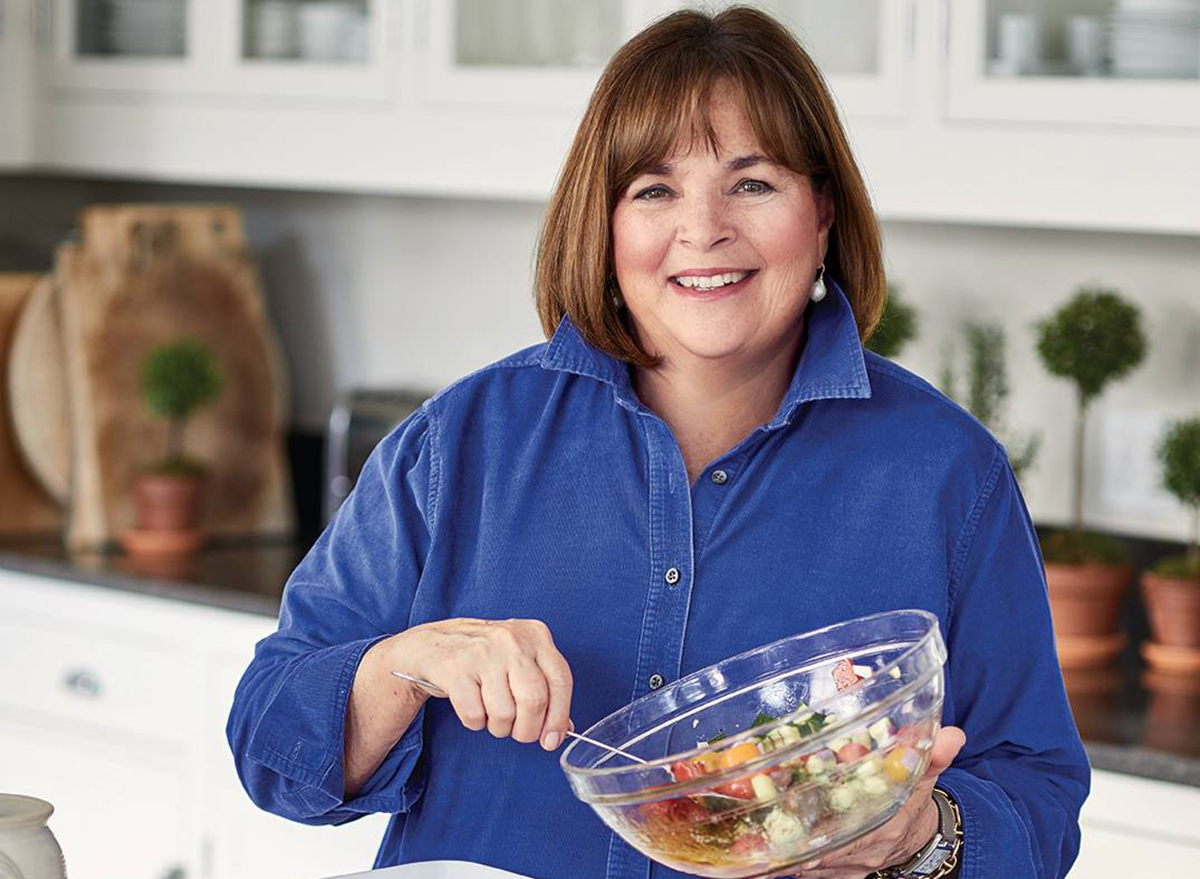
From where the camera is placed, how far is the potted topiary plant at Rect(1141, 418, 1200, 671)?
224 centimetres

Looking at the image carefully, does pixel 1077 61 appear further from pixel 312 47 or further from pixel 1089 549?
pixel 312 47

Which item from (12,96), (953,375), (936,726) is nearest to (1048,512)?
(953,375)

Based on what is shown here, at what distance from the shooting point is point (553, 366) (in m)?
1.46

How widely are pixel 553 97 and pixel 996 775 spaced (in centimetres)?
143

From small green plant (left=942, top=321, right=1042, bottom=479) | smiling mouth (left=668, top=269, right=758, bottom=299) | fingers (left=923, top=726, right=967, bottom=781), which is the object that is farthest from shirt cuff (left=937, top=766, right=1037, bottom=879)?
small green plant (left=942, top=321, right=1042, bottom=479)

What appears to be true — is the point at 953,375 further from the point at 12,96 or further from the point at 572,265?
the point at 12,96

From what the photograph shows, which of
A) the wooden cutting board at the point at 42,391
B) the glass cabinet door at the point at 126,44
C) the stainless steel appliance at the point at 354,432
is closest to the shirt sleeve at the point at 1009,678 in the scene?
the stainless steel appliance at the point at 354,432

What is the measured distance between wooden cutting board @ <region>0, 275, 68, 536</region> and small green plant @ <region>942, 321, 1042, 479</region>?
4.78ft

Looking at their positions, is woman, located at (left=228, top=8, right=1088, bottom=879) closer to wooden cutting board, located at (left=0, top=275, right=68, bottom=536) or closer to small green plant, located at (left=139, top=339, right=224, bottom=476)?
small green plant, located at (left=139, top=339, right=224, bottom=476)

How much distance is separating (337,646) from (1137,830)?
0.97 meters

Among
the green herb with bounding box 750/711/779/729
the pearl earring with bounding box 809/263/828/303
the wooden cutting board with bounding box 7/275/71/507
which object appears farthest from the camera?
the wooden cutting board with bounding box 7/275/71/507

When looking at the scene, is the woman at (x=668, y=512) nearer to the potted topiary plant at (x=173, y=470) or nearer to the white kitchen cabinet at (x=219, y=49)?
the white kitchen cabinet at (x=219, y=49)

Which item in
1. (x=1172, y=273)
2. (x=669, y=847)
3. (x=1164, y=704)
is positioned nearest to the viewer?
(x=669, y=847)

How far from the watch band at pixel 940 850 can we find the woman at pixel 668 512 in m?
0.06
